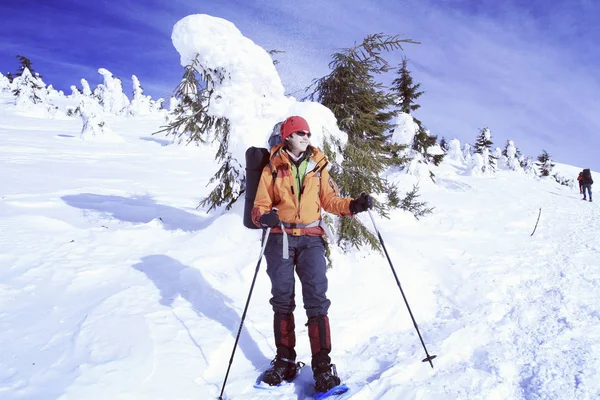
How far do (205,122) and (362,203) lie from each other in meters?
4.86

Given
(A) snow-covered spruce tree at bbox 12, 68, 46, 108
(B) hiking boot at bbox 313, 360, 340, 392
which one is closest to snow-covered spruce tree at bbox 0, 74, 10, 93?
(A) snow-covered spruce tree at bbox 12, 68, 46, 108

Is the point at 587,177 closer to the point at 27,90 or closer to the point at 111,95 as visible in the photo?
the point at 27,90

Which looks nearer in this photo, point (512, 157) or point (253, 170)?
point (253, 170)

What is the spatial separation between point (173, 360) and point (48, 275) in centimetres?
291

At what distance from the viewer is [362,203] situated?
129 inches

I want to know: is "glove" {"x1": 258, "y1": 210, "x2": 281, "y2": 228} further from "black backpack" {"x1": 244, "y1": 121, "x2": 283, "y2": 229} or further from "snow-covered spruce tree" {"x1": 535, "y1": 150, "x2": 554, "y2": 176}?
"snow-covered spruce tree" {"x1": 535, "y1": 150, "x2": 554, "y2": 176}

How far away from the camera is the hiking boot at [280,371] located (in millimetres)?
3098

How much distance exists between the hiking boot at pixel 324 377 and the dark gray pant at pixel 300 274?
18.2 inches

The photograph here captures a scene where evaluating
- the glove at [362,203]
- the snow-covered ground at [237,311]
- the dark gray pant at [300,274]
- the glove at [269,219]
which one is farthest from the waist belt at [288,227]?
the snow-covered ground at [237,311]

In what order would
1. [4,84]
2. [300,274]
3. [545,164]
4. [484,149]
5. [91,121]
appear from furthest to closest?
[4,84] → [545,164] → [484,149] → [91,121] → [300,274]

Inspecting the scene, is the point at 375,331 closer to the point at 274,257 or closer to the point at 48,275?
the point at 274,257

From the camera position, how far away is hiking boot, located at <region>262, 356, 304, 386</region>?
3.10 metres

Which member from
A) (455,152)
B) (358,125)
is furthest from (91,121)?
(455,152)

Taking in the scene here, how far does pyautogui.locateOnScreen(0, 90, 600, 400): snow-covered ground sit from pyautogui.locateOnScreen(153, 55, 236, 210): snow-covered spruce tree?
0.73 meters
